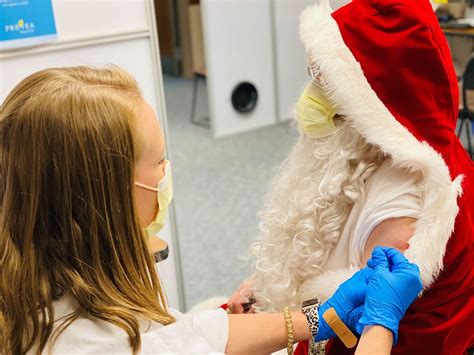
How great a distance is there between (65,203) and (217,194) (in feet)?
9.18

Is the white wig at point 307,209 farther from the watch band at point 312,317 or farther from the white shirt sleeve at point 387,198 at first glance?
the watch band at point 312,317

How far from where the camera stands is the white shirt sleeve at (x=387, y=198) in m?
1.11

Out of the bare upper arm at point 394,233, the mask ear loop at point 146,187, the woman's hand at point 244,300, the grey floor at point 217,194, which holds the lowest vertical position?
the grey floor at point 217,194

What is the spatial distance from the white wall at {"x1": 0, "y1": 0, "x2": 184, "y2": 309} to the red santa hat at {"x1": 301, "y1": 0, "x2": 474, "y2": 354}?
32.7 inches

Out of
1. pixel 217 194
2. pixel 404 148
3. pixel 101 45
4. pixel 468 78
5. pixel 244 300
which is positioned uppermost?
pixel 101 45

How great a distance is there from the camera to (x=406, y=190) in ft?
3.64

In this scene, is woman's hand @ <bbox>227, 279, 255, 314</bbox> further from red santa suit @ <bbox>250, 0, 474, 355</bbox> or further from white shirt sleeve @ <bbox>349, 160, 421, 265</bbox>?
white shirt sleeve @ <bbox>349, 160, 421, 265</bbox>

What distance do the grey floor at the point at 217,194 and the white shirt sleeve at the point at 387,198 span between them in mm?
961

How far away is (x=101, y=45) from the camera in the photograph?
1.76 meters

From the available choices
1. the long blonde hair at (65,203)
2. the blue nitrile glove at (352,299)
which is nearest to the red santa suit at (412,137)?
the blue nitrile glove at (352,299)

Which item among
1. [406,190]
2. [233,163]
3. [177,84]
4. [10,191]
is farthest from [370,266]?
[177,84]

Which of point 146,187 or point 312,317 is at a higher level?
point 146,187

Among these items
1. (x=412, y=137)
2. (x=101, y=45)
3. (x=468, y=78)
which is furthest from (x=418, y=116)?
(x=468, y=78)

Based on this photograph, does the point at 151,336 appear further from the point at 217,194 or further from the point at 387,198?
the point at 217,194
